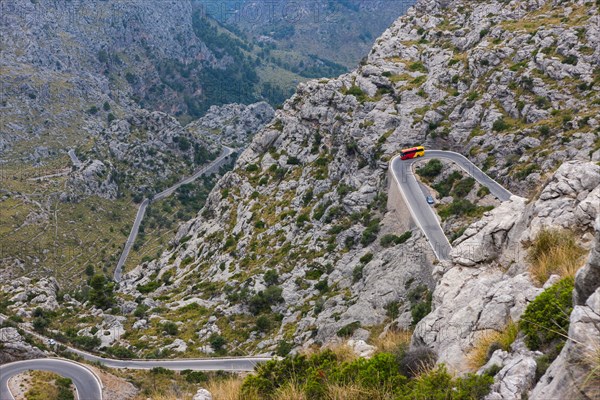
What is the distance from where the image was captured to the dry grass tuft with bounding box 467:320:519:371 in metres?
12.3

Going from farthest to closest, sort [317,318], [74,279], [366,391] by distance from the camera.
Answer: [74,279], [317,318], [366,391]

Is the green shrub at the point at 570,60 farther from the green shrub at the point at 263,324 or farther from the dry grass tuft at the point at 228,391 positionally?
the dry grass tuft at the point at 228,391

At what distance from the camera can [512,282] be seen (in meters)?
15.8

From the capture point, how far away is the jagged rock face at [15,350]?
46.0 m

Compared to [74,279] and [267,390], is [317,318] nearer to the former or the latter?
[267,390]

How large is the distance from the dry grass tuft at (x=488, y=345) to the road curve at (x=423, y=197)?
26.1m

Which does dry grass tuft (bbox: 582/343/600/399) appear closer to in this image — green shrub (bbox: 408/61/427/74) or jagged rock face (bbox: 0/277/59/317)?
jagged rock face (bbox: 0/277/59/317)

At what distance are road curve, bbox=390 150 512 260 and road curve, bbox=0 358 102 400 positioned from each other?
32823 mm

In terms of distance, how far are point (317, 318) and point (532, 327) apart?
36.6 m

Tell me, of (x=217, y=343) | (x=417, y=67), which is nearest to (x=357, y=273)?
(x=217, y=343)

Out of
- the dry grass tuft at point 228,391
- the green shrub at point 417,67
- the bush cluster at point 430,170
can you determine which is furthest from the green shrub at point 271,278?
the green shrub at point 417,67

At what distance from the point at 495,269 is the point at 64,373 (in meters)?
40.9

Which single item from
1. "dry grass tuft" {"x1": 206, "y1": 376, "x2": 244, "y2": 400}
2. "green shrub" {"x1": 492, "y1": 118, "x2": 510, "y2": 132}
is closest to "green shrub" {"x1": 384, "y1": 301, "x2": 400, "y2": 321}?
"dry grass tuft" {"x1": 206, "y1": 376, "x2": 244, "y2": 400}

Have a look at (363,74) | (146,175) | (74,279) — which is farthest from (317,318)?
(146,175)
